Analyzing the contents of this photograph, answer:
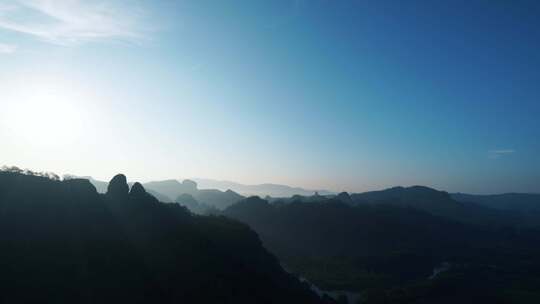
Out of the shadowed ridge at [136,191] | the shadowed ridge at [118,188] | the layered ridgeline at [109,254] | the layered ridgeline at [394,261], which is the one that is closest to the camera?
the layered ridgeline at [109,254]

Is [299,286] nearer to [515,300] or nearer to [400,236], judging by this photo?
[515,300]

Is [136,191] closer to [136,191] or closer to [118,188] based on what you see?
[136,191]

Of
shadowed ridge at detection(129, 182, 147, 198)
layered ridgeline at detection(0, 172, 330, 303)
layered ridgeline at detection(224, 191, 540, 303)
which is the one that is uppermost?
shadowed ridge at detection(129, 182, 147, 198)

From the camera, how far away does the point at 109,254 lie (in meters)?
44.4

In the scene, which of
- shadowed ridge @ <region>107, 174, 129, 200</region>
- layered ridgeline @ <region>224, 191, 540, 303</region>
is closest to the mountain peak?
shadowed ridge @ <region>107, 174, 129, 200</region>

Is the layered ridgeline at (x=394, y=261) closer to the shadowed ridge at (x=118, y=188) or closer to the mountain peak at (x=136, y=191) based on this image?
the mountain peak at (x=136, y=191)

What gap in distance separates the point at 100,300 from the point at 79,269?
4.55 meters

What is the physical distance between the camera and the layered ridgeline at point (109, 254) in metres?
37.1

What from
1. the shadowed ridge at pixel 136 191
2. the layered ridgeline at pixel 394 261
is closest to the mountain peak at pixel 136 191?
the shadowed ridge at pixel 136 191

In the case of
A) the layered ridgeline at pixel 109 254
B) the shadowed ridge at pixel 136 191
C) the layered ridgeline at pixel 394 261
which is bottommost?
the layered ridgeline at pixel 394 261

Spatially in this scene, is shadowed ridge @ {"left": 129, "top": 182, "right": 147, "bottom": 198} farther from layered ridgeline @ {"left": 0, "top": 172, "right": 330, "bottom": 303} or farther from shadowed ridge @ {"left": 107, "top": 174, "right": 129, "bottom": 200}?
shadowed ridge @ {"left": 107, "top": 174, "right": 129, "bottom": 200}

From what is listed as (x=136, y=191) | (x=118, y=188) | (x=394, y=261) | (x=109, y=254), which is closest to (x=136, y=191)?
(x=136, y=191)

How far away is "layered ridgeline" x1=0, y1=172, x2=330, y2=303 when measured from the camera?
122 feet

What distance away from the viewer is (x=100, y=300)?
3762 cm
